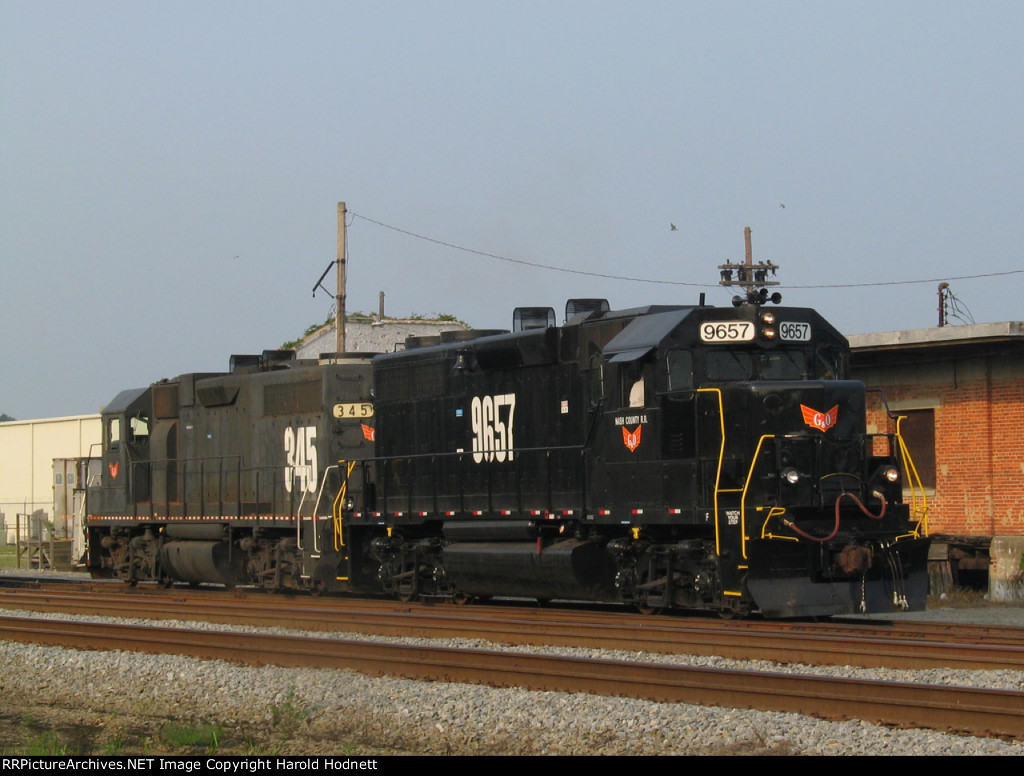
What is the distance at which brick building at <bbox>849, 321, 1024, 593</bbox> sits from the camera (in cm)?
1972

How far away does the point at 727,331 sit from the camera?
13.7 metres

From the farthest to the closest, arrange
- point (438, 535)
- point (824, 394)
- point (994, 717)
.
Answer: point (438, 535)
point (824, 394)
point (994, 717)

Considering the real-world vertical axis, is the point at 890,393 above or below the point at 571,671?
above

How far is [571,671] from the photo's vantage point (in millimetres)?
9984

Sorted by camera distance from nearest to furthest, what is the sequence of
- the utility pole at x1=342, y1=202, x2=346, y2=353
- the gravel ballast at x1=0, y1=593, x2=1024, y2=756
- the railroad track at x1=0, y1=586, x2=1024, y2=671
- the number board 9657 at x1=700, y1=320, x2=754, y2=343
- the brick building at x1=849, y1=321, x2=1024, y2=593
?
the gravel ballast at x1=0, y1=593, x2=1024, y2=756, the railroad track at x1=0, y1=586, x2=1024, y2=671, the number board 9657 at x1=700, y1=320, x2=754, y2=343, the brick building at x1=849, y1=321, x2=1024, y2=593, the utility pole at x1=342, y1=202, x2=346, y2=353

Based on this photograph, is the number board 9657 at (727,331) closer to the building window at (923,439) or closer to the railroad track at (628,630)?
the railroad track at (628,630)

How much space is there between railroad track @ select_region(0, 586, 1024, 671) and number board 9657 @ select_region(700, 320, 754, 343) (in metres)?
3.01

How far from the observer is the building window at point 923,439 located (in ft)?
69.3

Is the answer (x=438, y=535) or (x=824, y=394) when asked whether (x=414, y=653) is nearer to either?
(x=824, y=394)

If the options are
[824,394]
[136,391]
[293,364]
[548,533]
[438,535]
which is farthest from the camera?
[136,391]

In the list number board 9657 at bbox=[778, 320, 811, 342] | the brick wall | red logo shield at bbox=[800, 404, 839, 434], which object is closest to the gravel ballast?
red logo shield at bbox=[800, 404, 839, 434]

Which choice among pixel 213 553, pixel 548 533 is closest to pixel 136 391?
pixel 213 553

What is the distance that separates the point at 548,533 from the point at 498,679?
569 cm

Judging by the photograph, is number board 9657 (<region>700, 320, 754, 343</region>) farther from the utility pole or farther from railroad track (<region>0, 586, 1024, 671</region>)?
the utility pole
